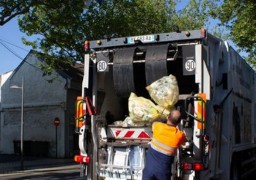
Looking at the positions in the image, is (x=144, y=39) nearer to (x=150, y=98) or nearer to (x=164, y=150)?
(x=150, y=98)

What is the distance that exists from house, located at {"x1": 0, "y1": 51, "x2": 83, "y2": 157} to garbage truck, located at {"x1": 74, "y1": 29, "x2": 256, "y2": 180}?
21.6 metres

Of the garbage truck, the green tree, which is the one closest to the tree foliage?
the green tree

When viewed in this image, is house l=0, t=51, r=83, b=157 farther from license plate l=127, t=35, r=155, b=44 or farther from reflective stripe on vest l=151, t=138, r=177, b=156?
reflective stripe on vest l=151, t=138, r=177, b=156

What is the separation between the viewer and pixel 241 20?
17734 millimetres

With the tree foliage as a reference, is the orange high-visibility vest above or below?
below

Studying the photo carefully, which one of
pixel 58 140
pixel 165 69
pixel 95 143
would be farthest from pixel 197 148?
pixel 58 140

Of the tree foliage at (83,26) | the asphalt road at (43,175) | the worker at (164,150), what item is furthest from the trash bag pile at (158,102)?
the tree foliage at (83,26)

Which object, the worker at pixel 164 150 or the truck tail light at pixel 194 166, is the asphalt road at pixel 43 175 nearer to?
the truck tail light at pixel 194 166

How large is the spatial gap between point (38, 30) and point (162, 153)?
19269 millimetres

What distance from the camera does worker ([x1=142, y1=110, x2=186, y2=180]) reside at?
6.66 metres

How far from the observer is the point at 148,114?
26.3 feet

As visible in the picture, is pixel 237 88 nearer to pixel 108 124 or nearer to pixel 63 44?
pixel 108 124

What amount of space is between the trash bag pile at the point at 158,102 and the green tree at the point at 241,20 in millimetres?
9980

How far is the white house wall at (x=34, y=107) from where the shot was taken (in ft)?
105
